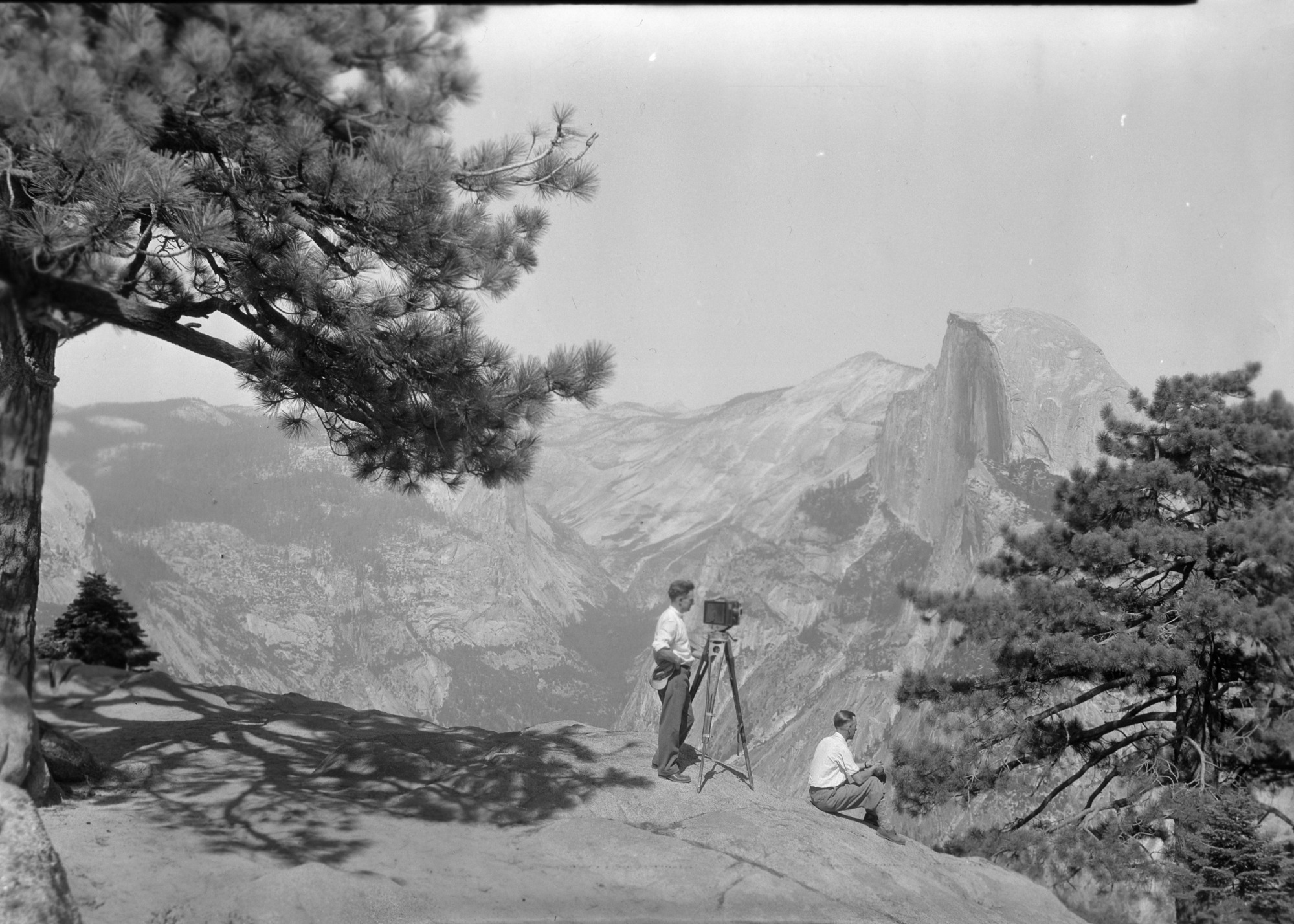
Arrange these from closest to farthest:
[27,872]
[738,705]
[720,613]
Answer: [27,872] < [720,613] < [738,705]

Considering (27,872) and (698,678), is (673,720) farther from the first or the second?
(27,872)

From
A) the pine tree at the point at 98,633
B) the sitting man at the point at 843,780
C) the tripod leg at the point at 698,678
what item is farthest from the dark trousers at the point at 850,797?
the pine tree at the point at 98,633

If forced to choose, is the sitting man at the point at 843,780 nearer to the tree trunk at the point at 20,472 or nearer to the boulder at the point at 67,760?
the boulder at the point at 67,760

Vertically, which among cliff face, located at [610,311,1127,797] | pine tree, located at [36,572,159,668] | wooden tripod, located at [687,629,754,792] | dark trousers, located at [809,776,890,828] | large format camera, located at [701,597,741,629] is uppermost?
cliff face, located at [610,311,1127,797]

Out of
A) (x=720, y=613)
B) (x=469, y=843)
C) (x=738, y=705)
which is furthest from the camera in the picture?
(x=738, y=705)

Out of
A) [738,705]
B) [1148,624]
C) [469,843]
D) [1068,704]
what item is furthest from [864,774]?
[1068,704]

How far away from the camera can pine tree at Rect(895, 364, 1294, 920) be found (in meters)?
9.34

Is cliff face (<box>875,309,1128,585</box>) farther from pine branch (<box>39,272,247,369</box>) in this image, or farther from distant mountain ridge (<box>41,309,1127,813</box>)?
pine branch (<box>39,272,247,369</box>)

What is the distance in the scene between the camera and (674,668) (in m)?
7.31

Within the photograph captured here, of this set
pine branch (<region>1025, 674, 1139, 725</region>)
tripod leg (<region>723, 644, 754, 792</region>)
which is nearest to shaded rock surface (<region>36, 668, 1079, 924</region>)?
tripod leg (<region>723, 644, 754, 792</region>)

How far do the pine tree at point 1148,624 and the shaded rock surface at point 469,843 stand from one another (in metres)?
3.25

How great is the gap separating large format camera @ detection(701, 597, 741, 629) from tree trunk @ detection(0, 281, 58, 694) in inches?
167

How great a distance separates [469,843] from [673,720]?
65.0 inches

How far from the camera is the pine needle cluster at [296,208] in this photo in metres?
4.94
